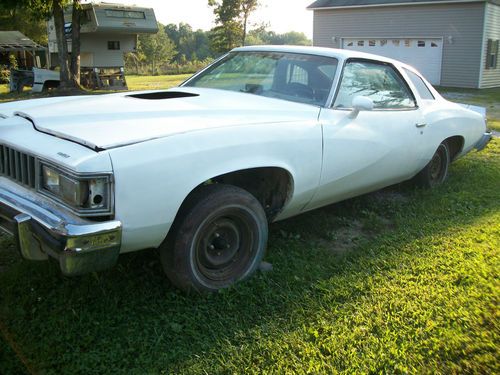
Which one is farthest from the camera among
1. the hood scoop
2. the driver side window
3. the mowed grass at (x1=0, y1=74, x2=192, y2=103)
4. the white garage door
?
the white garage door

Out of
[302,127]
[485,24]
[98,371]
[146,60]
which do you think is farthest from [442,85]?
[146,60]

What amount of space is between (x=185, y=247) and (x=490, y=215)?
10.2 ft

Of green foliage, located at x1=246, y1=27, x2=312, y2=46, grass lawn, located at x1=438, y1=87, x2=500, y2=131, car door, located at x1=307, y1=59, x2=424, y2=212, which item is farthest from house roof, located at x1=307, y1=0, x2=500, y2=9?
green foliage, located at x1=246, y1=27, x2=312, y2=46

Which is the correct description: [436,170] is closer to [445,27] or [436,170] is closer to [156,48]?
[445,27]

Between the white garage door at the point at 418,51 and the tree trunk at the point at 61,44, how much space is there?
41.7 feet

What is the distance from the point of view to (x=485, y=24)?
19.4 meters

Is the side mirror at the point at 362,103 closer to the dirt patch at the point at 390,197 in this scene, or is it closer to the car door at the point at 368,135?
the car door at the point at 368,135

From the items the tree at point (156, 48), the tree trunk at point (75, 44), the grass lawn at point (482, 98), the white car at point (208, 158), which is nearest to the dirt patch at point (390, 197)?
the white car at point (208, 158)

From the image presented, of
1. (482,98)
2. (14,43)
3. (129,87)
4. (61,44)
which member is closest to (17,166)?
(61,44)

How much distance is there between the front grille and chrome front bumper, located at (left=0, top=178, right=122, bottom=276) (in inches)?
7.5

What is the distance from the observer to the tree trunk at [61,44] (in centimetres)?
1645

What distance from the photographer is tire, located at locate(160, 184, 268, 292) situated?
285 cm

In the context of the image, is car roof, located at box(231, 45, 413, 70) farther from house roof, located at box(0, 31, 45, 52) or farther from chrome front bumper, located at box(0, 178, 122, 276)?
house roof, located at box(0, 31, 45, 52)

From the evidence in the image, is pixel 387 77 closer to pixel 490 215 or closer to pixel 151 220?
pixel 490 215
